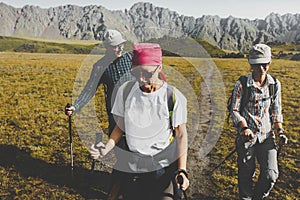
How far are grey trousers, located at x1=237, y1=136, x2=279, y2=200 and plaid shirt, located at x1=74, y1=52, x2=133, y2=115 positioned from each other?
2260 millimetres

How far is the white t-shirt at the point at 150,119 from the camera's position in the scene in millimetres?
3102

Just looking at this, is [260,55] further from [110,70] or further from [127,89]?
[110,70]

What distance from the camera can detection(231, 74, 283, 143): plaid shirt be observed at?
4.72m

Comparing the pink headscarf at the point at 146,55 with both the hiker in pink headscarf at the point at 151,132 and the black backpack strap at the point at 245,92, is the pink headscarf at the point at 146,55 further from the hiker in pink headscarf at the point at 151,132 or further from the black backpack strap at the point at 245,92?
the black backpack strap at the point at 245,92

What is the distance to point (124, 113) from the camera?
3242 millimetres

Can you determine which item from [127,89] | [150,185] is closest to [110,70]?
[127,89]

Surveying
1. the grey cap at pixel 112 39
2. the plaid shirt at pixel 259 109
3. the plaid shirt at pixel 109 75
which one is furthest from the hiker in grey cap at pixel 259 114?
the grey cap at pixel 112 39

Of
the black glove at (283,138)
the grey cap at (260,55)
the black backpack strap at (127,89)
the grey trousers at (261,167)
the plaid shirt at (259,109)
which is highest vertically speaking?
the grey cap at (260,55)

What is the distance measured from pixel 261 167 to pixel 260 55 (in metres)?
1.76

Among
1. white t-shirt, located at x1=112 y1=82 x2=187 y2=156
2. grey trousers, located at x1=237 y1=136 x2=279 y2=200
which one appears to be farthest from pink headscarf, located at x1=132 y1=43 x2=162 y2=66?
grey trousers, located at x1=237 y1=136 x2=279 y2=200

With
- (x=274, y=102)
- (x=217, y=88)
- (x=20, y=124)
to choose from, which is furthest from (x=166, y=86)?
(x=217, y=88)

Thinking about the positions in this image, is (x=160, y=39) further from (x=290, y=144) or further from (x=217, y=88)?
(x=217, y=88)

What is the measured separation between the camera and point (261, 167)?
16.1 ft

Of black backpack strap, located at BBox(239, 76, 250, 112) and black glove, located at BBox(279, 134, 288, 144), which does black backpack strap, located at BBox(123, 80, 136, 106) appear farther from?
black glove, located at BBox(279, 134, 288, 144)
